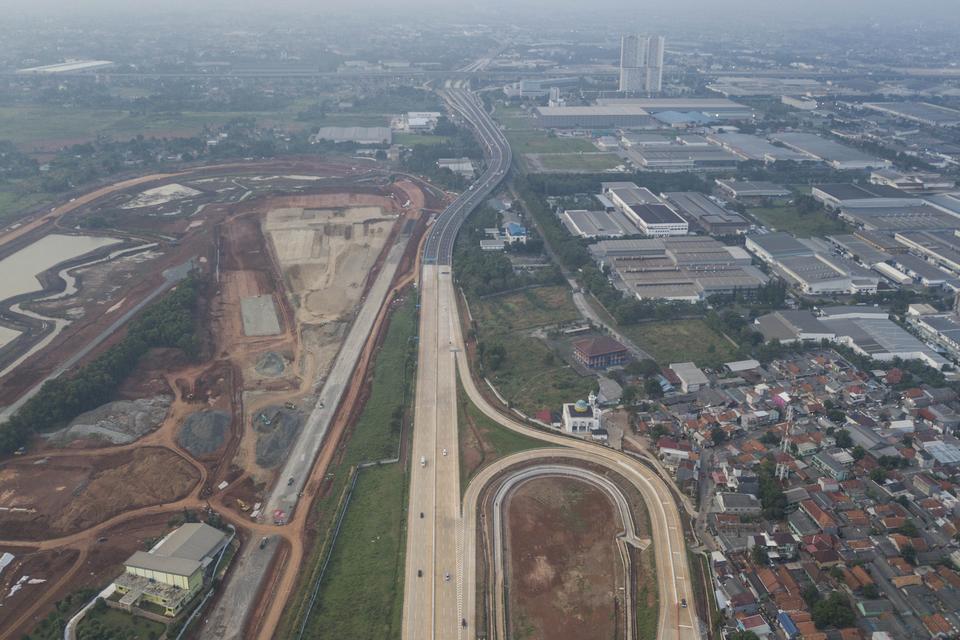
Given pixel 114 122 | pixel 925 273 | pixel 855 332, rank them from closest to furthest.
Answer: pixel 855 332
pixel 925 273
pixel 114 122

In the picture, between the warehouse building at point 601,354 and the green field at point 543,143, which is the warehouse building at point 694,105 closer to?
the green field at point 543,143

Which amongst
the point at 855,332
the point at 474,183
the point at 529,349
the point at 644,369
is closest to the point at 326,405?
the point at 529,349

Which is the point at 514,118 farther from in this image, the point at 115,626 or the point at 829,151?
the point at 115,626

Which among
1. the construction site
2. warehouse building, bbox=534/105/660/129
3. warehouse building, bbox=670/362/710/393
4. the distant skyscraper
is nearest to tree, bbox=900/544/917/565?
warehouse building, bbox=670/362/710/393

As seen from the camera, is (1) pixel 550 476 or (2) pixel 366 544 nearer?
(2) pixel 366 544

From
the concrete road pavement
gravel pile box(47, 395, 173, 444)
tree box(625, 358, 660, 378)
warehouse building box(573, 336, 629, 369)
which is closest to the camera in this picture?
the concrete road pavement

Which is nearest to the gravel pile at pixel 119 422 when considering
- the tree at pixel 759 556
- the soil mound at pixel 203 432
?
the soil mound at pixel 203 432

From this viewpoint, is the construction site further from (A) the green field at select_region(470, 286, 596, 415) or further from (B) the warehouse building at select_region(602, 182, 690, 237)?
(B) the warehouse building at select_region(602, 182, 690, 237)
